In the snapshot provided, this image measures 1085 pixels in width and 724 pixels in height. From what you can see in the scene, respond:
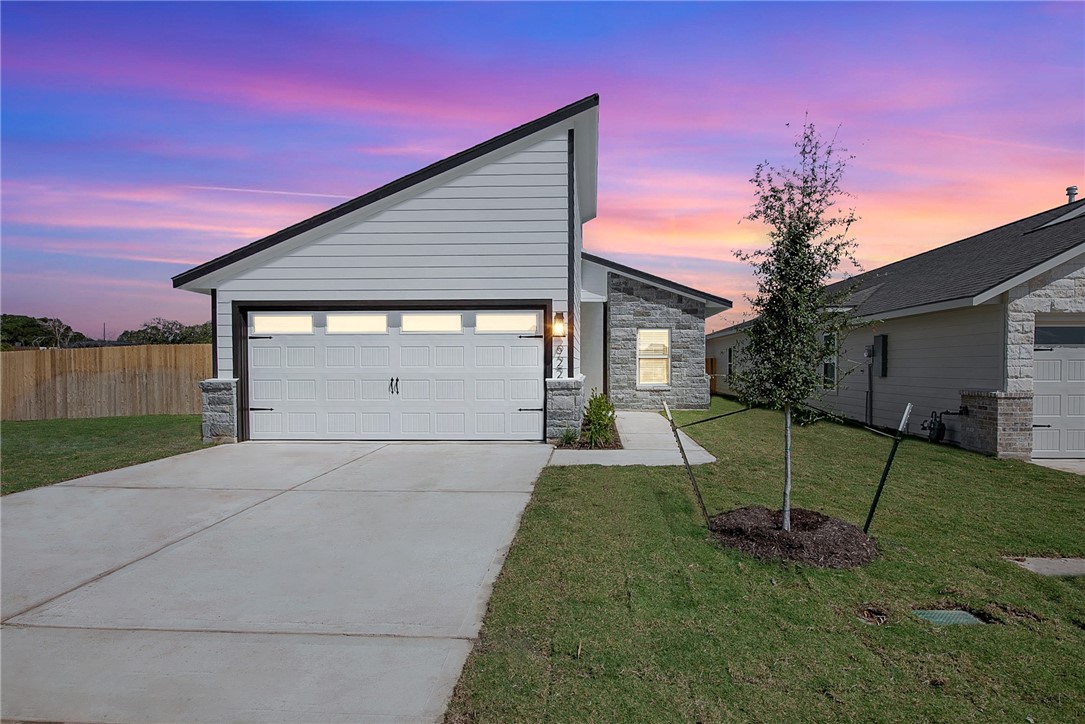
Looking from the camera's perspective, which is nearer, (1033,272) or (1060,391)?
(1033,272)

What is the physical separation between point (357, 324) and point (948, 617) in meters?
9.54

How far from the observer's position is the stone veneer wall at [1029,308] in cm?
963

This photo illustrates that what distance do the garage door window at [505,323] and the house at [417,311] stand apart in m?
0.02

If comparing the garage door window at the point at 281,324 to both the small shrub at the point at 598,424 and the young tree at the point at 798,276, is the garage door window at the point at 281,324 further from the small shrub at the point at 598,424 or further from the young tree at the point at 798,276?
the young tree at the point at 798,276

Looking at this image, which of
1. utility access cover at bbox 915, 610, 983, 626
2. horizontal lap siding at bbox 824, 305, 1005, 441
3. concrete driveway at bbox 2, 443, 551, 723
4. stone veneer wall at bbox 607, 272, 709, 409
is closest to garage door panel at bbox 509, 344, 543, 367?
concrete driveway at bbox 2, 443, 551, 723

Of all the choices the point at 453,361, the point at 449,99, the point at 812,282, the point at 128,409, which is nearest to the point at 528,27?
the point at 449,99

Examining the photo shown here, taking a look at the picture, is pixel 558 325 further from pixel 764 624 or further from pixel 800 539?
pixel 764 624

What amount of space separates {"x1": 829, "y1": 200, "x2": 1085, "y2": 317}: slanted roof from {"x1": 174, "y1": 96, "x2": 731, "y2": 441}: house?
5.37 metres

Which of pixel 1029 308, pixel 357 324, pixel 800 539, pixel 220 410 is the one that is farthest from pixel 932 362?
pixel 220 410

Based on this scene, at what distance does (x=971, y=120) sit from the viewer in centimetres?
1066

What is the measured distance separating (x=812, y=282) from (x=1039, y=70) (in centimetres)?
899

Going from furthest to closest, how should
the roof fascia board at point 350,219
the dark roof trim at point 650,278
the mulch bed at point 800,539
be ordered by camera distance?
the dark roof trim at point 650,278 < the roof fascia board at point 350,219 < the mulch bed at point 800,539

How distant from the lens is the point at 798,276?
480 cm

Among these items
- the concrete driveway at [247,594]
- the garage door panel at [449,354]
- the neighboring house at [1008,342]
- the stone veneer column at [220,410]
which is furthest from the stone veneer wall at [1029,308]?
the stone veneer column at [220,410]
